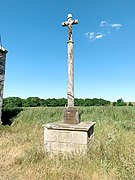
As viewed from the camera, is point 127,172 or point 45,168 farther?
point 45,168

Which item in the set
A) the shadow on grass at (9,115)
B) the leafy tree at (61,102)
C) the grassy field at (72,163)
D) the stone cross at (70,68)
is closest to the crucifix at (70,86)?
the stone cross at (70,68)

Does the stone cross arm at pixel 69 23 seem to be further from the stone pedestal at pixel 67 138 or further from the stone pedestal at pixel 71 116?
Answer: the stone pedestal at pixel 67 138

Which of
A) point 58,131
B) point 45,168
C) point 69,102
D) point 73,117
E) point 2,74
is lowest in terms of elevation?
point 45,168

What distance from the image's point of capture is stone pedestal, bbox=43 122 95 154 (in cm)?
488

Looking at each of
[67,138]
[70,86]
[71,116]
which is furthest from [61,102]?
[67,138]

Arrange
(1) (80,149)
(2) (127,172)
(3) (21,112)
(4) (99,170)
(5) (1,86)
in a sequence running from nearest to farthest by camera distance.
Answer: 1. (2) (127,172)
2. (4) (99,170)
3. (1) (80,149)
4. (5) (1,86)
5. (3) (21,112)

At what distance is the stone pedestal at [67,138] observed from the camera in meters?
4.88

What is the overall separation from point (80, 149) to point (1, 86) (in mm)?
6258

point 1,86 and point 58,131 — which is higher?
point 1,86

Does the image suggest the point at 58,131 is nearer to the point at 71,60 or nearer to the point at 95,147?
the point at 95,147

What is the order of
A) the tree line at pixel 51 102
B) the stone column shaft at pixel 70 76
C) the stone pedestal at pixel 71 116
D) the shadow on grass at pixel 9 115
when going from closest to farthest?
the stone pedestal at pixel 71 116 → the stone column shaft at pixel 70 76 → the shadow on grass at pixel 9 115 → the tree line at pixel 51 102

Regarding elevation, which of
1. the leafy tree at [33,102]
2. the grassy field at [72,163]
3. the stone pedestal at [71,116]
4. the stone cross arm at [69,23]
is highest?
the stone cross arm at [69,23]

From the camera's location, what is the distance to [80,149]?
4.89 m

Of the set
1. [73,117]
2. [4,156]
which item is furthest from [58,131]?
[4,156]
